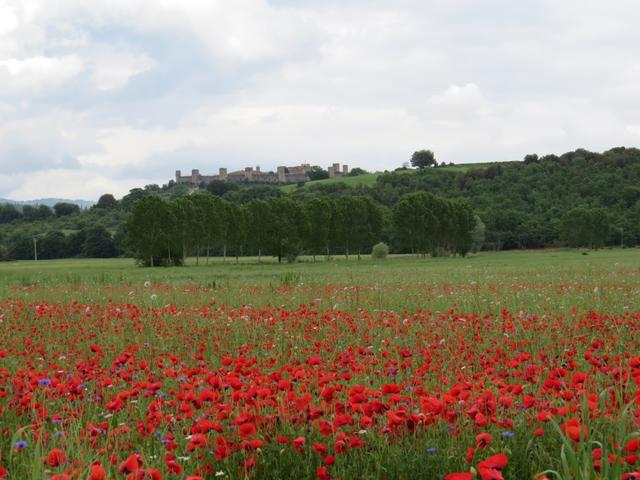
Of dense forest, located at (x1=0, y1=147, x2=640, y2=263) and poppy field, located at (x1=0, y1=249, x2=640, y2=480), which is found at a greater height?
dense forest, located at (x1=0, y1=147, x2=640, y2=263)

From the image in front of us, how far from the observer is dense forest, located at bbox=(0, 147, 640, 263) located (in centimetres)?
8031

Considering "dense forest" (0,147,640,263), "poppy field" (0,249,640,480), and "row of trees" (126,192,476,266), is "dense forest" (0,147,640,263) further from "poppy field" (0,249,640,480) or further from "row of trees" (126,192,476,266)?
"poppy field" (0,249,640,480)

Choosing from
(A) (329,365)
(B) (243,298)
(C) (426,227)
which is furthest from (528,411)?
(C) (426,227)

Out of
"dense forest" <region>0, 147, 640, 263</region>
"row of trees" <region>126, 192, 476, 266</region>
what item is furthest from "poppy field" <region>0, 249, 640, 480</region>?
"dense forest" <region>0, 147, 640, 263</region>

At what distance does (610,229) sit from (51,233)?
306ft

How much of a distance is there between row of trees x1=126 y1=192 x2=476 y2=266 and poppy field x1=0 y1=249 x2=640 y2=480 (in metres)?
60.6

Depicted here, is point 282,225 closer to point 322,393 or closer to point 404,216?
point 404,216

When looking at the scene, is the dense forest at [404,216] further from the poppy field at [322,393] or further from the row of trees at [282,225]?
the poppy field at [322,393]

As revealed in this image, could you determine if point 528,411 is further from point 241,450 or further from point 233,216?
point 233,216

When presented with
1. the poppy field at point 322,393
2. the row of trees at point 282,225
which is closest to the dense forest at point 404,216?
the row of trees at point 282,225

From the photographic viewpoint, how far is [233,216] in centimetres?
8038

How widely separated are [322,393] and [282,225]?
7470 cm

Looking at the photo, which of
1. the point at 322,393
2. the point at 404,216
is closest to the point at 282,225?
the point at 404,216

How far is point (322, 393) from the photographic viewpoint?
13.9 feet
